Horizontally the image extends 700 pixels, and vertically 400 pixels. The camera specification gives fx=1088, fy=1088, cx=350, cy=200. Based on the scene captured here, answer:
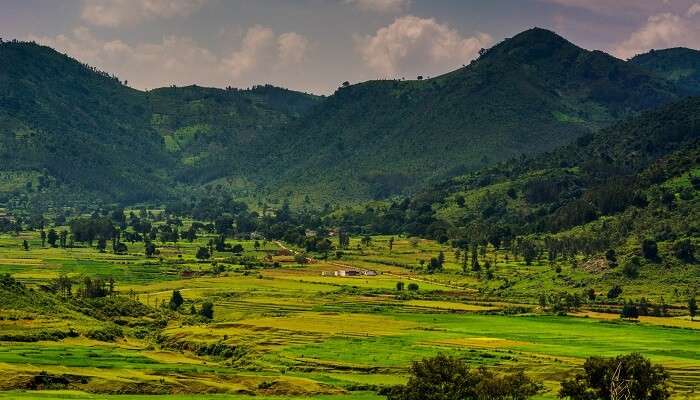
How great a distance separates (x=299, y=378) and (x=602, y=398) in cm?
3502

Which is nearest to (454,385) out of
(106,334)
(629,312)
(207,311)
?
Result: (106,334)

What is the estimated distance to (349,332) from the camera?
157875 mm

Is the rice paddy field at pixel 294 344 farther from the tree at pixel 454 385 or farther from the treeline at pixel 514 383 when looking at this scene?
the treeline at pixel 514 383

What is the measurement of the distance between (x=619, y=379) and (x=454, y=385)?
49.4ft

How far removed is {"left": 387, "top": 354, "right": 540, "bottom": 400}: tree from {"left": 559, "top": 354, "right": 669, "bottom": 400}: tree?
500 cm

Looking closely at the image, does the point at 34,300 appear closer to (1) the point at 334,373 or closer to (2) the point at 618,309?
(1) the point at 334,373

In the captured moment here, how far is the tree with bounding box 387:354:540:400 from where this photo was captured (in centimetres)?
10038

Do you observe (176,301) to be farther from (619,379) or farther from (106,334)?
(619,379)

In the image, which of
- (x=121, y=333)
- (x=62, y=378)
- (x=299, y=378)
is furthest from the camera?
(x=121, y=333)

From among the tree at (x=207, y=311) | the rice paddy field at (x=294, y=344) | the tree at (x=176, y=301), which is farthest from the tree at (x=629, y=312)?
the tree at (x=176, y=301)

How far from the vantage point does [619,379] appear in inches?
3789

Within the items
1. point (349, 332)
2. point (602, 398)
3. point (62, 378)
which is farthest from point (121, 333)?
point (602, 398)

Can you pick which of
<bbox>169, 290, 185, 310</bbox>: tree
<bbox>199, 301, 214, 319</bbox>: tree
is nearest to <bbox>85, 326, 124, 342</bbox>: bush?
<bbox>199, 301, 214, 319</bbox>: tree

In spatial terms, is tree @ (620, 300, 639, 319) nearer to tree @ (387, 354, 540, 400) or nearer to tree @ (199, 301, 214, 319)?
tree @ (199, 301, 214, 319)
